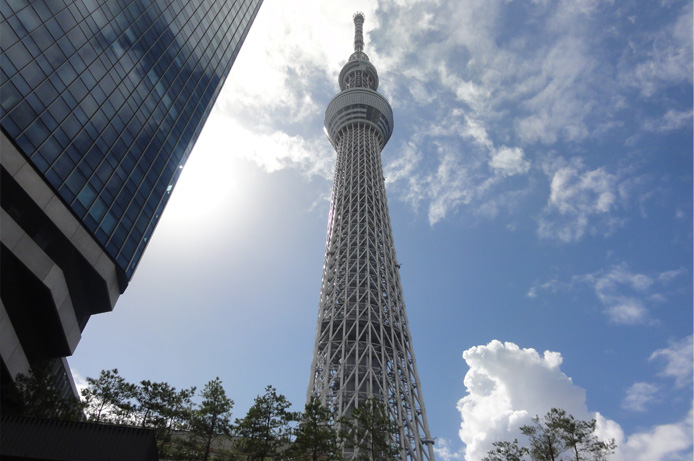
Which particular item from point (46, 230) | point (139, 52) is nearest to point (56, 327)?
point (46, 230)

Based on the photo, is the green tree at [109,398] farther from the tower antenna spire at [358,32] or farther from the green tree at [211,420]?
the tower antenna spire at [358,32]

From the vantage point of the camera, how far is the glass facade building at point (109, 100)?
38188 mm

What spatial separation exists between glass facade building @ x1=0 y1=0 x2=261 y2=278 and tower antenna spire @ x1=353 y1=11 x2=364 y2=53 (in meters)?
73.0

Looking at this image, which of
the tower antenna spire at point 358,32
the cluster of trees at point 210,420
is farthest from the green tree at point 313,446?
the tower antenna spire at point 358,32

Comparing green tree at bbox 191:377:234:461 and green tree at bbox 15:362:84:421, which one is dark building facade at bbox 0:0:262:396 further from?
green tree at bbox 191:377:234:461

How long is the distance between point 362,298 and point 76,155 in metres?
42.3

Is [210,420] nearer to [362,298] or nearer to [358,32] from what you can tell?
[362,298]

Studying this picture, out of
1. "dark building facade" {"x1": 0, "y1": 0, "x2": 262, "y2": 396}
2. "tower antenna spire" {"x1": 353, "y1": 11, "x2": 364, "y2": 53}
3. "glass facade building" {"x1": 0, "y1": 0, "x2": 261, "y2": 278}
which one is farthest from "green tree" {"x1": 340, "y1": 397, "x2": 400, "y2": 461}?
"tower antenna spire" {"x1": 353, "y1": 11, "x2": 364, "y2": 53}

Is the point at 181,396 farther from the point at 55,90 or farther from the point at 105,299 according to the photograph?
the point at 55,90

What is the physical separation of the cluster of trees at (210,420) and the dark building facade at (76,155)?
8496mm

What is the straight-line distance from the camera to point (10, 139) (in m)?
35.8

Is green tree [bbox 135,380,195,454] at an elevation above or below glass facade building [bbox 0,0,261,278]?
below

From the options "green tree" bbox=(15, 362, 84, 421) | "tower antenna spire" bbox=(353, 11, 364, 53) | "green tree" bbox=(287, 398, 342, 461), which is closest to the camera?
"green tree" bbox=(287, 398, 342, 461)

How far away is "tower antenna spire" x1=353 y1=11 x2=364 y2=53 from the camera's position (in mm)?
134875
